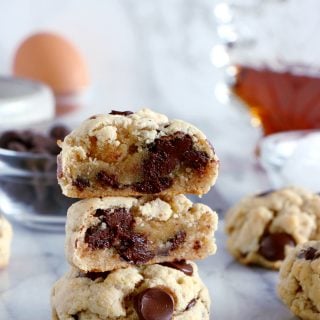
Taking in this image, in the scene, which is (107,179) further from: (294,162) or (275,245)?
(294,162)

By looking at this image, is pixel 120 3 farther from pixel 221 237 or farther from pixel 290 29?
pixel 221 237

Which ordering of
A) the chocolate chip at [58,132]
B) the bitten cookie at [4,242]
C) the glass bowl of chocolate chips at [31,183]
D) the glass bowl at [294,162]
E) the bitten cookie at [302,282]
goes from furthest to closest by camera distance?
the glass bowl at [294,162]
the chocolate chip at [58,132]
the glass bowl of chocolate chips at [31,183]
the bitten cookie at [4,242]
the bitten cookie at [302,282]

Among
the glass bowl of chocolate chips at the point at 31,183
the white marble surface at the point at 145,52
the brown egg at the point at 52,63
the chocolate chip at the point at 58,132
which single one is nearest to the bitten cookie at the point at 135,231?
the glass bowl of chocolate chips at the point at 31,183

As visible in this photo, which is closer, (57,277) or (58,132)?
(57,277)

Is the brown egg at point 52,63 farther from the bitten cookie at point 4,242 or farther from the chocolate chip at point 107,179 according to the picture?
the chocolate chip at point 107,179

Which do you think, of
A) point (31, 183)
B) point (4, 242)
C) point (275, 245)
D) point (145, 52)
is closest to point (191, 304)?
point (275, 245)

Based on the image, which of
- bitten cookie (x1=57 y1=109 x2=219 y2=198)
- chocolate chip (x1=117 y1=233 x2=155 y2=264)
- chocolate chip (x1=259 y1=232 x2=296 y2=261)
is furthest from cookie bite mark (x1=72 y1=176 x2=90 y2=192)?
chocolate chip (x1=259 y1=232 x2=296 y2=261)
